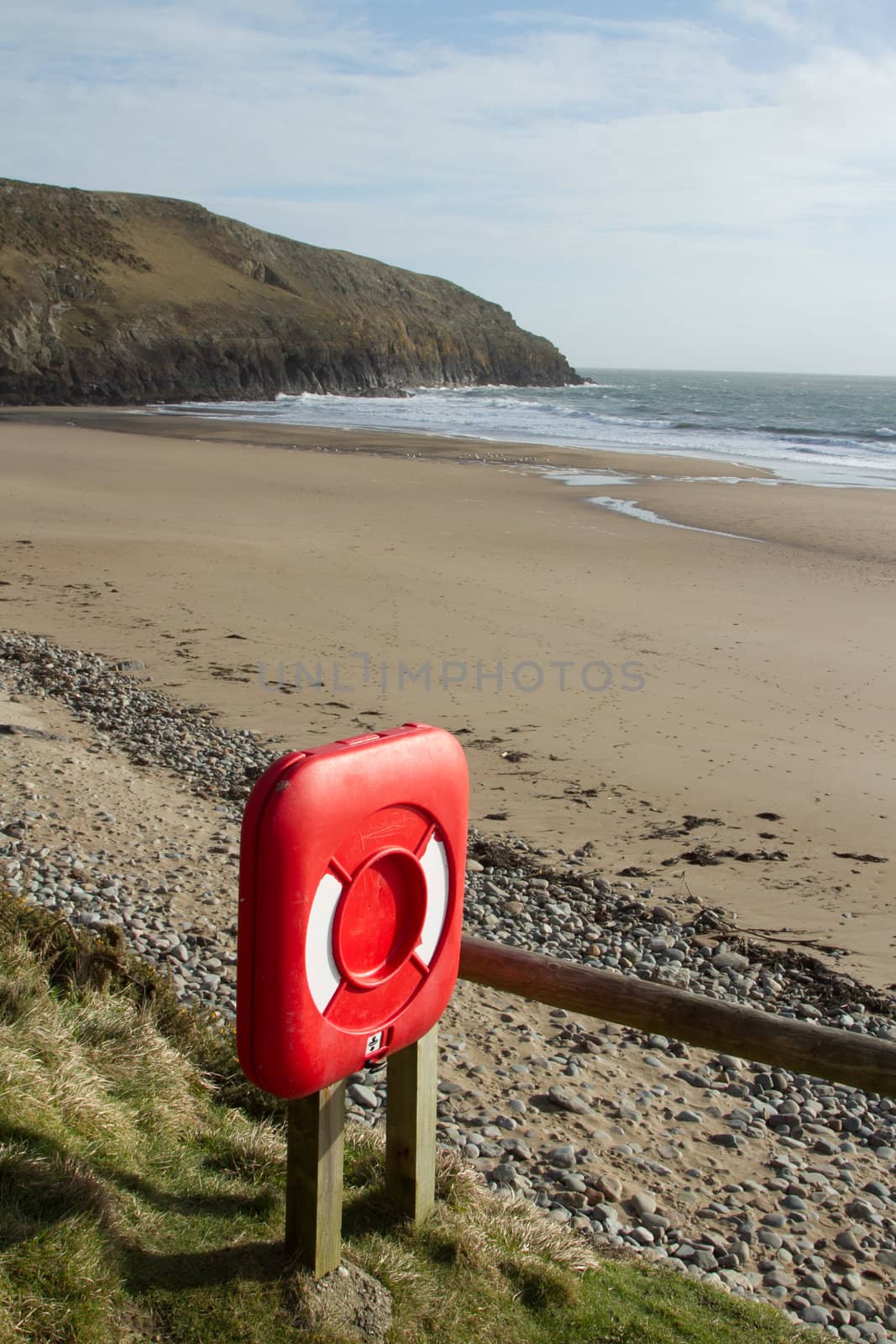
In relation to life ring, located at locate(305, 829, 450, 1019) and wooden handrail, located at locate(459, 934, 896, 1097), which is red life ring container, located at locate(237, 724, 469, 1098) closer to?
life ring, located at locate(305, 829, 450, 1019)

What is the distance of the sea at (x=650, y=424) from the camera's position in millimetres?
34469

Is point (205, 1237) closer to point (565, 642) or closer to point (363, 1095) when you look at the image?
point (363, 1095)

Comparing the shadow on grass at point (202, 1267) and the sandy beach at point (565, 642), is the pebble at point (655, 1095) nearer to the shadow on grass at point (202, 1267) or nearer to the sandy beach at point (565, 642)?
the sandy beach at point (565, 642)

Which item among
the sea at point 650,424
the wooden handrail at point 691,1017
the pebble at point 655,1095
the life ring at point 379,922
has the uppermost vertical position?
the sea at point 650,424

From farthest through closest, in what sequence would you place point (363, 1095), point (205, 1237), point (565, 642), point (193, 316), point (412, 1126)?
point (193, 316), point (565, 642), point (363, 1095), point (412, 1126), point (205, 1237)

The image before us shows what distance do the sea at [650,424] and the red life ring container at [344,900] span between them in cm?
2674

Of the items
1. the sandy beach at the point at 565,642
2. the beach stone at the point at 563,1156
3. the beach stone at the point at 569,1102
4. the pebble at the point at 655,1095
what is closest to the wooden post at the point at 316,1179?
the pebble at the point at 655,1095

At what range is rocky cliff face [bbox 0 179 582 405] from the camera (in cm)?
5622

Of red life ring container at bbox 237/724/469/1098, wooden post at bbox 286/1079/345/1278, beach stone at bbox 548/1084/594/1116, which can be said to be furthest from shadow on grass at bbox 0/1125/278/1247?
beach stone at bbox 548/1084/594/1116

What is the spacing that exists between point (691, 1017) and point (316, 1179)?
117 centimetres

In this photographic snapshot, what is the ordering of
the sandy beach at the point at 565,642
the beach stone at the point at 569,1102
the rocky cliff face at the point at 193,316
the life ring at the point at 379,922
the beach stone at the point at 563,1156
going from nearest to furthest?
the life ring at the point at 379,922, the beach stone at the point at 563,1156, the beach stone at the point at 569,1102, the sandy beach at the point at 565,642, the rocky cliff face at the point at 193,316

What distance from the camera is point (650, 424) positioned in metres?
49.9

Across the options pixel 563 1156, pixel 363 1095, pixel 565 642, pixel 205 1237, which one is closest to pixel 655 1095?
pixel 563 1156

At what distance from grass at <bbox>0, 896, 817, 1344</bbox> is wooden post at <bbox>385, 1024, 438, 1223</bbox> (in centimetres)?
7
